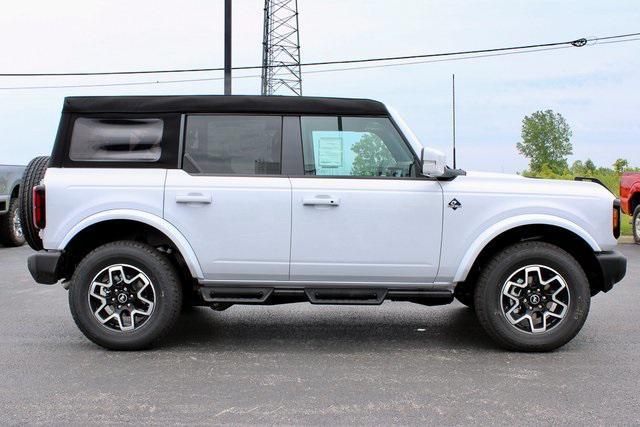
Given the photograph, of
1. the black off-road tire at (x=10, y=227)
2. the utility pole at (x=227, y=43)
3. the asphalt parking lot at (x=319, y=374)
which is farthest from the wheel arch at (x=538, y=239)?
the utility pole at (x=227, y=43)

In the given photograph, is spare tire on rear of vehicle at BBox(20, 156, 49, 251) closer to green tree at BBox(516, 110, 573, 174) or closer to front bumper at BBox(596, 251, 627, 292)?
front bumper at BBox(596, 251, 627, 292)

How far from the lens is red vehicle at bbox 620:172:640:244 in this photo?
46.6 ft

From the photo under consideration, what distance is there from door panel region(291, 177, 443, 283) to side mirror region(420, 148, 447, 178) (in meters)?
0.14

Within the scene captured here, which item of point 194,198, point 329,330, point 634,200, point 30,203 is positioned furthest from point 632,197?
point 30,203

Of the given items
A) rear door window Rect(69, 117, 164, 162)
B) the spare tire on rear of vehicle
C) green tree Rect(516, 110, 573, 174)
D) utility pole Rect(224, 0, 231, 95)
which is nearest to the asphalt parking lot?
the spare tire on rear of vehicle

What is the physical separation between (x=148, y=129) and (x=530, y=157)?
7909 centimetres

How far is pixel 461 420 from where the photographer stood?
13.0ft

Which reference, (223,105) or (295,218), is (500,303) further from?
(223,105)

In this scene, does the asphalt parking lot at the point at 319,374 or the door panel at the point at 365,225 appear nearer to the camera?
the asphalt parking lot at the point at 319,374

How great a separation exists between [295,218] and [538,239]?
6.49 ft

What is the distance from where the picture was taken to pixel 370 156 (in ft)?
18.1

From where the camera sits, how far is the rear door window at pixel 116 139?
557cm

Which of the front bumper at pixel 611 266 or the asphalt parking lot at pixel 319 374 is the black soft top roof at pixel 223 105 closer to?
the asphalt parking lot at pixel 319 374

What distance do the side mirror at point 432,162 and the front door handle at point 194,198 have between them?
→ 1.64 m
